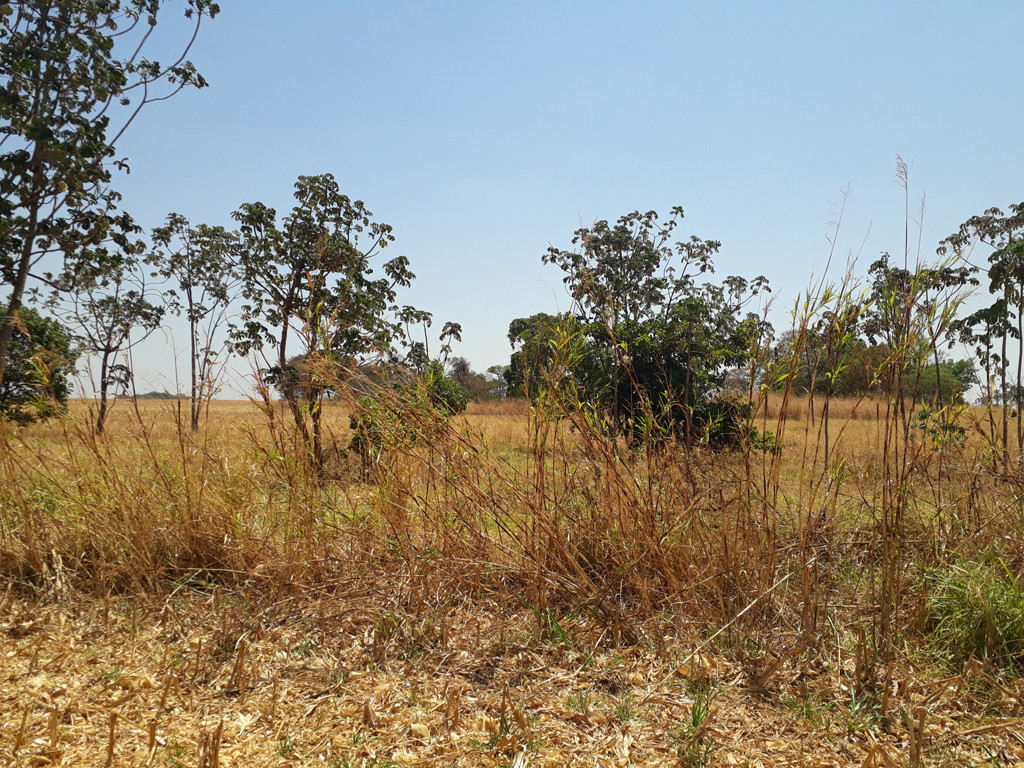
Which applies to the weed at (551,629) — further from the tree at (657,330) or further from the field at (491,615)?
the tree at (657,330)

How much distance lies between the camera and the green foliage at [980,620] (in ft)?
7.72

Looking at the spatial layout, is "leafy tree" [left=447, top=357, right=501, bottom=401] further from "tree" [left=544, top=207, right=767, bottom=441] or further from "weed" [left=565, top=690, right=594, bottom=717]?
"weed" [left=565, top=690, right=594, bottom=717]

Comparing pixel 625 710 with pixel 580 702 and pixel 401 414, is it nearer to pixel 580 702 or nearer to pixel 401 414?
pixel 580 702

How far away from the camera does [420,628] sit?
2.68 metres

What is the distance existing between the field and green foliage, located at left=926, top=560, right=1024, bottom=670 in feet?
0.04

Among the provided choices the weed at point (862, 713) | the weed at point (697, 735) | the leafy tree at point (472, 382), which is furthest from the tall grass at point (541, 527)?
the leafy tree at point (472, 382)

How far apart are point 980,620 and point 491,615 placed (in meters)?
2.00

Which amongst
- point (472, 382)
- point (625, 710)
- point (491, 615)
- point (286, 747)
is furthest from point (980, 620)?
point (472, 382)

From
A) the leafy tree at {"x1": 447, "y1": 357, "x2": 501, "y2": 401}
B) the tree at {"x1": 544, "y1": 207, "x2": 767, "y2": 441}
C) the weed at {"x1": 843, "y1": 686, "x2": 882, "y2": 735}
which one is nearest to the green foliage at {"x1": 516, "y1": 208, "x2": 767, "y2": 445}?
the tree at {"x1": 544, "y1": 207, "x2": 767, "y2": 441}

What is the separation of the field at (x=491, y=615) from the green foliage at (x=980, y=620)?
0.01 m

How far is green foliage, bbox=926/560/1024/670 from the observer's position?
7.72ft

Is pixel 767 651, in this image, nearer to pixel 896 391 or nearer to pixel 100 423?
pixel 896 391

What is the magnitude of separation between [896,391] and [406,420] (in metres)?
2.20

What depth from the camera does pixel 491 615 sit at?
9.39ft
